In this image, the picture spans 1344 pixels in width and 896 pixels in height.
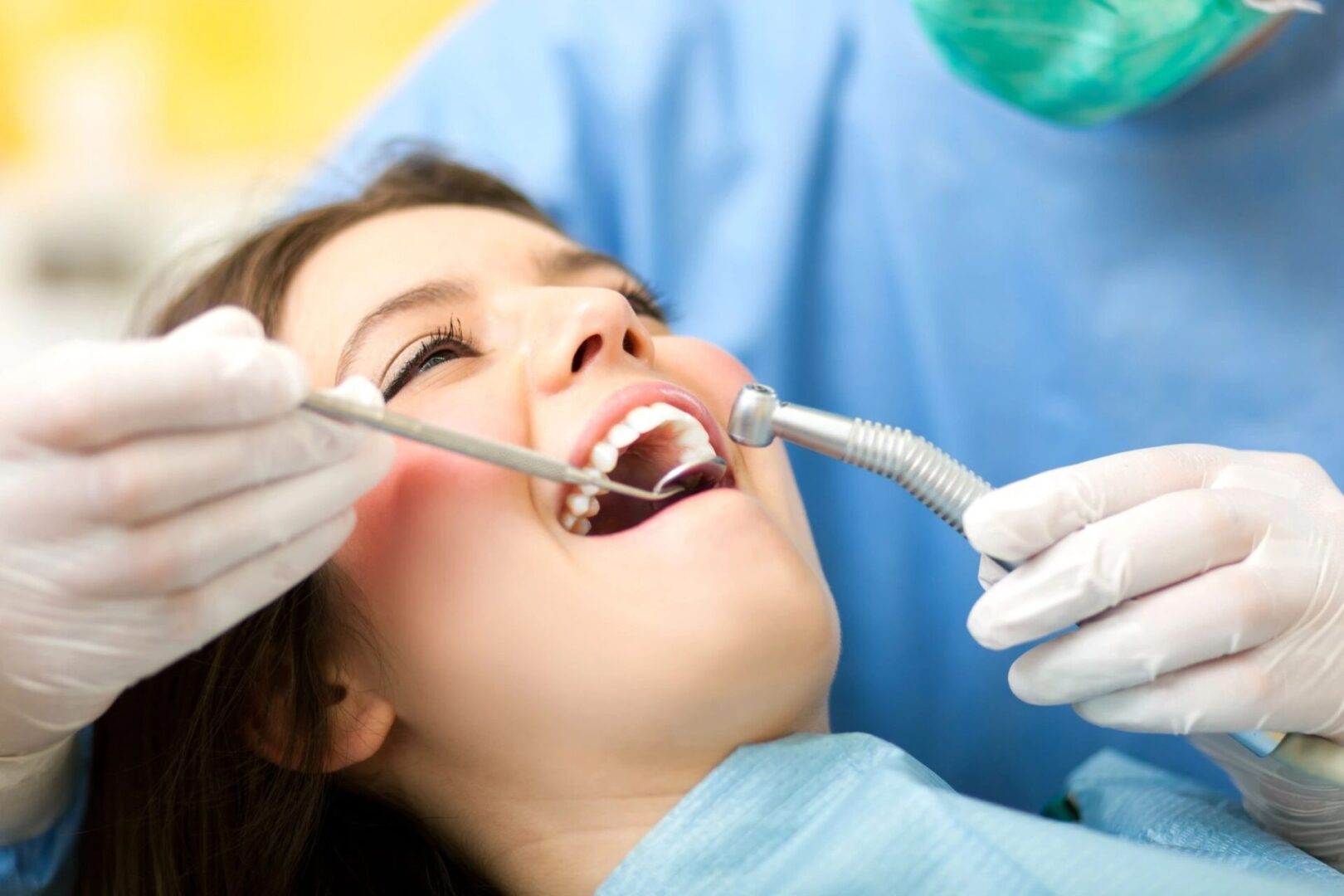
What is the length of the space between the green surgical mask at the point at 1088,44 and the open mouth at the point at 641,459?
0.49 metres

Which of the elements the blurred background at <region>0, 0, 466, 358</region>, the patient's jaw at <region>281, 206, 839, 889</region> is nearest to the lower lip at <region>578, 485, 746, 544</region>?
the patient's jaw at <region>281, 206, 839, 889</region>

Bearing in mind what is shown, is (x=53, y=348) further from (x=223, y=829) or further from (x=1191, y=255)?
(x=1191, y=255)

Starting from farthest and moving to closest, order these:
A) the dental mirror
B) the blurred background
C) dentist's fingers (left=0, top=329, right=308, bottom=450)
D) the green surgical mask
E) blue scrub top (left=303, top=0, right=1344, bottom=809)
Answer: the blurred background
blue scrub top (left=303, top=0, right=1344, bottom=809)
the green surgical mask
the dental mirror
dentist's fingers (left=0, top=329, right=308, bottom=450)

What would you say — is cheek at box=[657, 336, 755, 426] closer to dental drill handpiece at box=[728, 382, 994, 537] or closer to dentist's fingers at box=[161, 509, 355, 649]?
dental drill handpiece at box=[728, 382, 994, 537]

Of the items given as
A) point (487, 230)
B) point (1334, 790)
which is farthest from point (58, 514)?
point (1334, 790)

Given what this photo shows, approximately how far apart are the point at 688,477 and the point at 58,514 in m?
0.47

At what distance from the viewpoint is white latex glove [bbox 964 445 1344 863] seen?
2.71ft

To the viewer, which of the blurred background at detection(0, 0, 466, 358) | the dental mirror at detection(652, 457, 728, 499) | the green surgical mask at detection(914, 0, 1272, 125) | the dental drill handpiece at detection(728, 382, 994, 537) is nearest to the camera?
the dental drill handpiece at detection(728, 382, 994, 537)

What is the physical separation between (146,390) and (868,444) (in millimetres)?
455

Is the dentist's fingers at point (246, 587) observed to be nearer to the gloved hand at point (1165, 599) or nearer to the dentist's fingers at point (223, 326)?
the dentist's fingers at point (223, 326)

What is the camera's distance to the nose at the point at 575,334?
901mm

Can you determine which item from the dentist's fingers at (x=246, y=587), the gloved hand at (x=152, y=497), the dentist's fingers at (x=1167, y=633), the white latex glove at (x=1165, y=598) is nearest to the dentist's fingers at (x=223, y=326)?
the gloved hand at (x=152, y=497)

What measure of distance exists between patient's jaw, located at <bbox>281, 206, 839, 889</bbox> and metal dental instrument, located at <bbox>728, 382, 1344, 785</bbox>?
3.1 inches

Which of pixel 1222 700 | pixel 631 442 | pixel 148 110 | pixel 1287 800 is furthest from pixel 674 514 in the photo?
pixel 148 110
